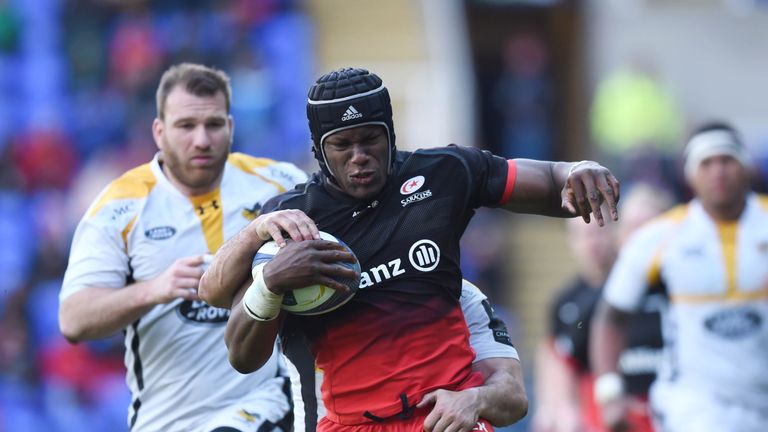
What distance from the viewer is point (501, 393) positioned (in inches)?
228

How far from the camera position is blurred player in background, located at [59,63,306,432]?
7094 mm

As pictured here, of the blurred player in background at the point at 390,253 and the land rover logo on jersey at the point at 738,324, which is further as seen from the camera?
the land rover logo on jersey at the point at 738,324

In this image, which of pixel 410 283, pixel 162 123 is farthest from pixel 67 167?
pixel 410 283

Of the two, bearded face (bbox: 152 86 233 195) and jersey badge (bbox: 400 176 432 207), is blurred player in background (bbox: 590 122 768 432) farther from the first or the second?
jersey badge (bbox: 400 176 432 207)

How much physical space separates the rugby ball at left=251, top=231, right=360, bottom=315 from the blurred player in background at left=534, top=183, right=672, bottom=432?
17.3 feet

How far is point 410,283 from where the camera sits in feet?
19.1

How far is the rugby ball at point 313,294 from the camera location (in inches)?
216

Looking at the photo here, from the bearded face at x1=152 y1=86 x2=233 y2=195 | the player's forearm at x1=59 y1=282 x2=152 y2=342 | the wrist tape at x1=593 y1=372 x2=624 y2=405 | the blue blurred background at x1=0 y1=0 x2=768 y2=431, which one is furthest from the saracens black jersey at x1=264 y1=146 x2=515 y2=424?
the blue blurred background at x1=0 y1=0 x2=768 y2=431

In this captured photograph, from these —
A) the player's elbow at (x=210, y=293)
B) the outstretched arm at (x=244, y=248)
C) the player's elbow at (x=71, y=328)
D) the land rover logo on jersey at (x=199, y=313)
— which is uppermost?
the outstretched arm at (x=244, y=248)

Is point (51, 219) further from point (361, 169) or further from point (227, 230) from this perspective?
point (361, 169)

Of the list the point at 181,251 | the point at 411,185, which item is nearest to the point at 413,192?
the point at 411,185

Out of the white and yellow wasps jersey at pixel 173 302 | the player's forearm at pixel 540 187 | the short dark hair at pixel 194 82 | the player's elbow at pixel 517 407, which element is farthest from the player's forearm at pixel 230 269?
the short dark hair at pixel 194 82

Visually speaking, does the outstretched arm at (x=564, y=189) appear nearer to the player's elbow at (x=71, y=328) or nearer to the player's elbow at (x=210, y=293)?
the player's elbow at (x=210, y=293)

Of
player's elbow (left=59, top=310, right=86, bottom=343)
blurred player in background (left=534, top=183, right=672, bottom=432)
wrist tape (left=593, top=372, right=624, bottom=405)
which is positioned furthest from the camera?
blurred player in background (left=534, top=183, right=672, bottom=432)
